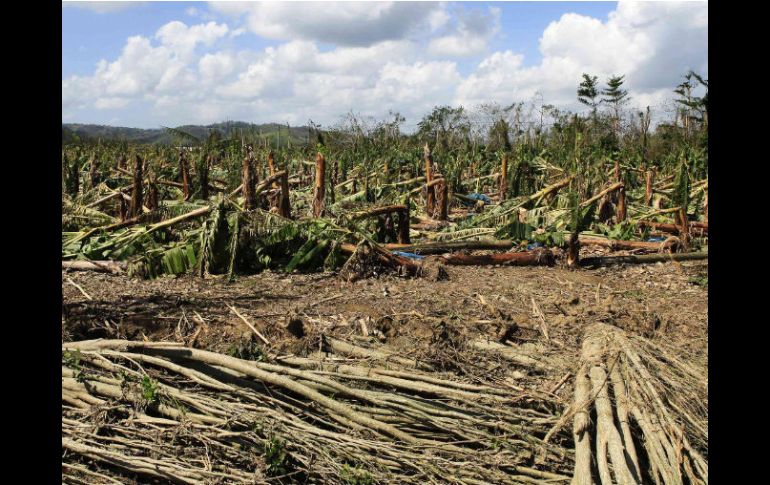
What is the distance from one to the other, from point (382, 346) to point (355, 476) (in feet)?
4.46

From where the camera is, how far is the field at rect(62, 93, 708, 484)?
106 inches

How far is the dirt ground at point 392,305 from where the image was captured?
4000 mm

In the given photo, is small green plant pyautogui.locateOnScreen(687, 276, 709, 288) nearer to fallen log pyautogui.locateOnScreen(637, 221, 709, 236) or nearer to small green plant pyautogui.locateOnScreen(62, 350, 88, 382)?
fallen log pyautogui.locateOnScreen(637, 221, 709, 236)

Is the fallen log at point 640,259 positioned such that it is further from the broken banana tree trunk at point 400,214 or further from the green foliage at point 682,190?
the broken banana tree trunk at point 400,214

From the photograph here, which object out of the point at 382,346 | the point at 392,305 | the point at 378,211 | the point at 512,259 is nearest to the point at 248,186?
the point at 378,211

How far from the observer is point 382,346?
393 centimetres

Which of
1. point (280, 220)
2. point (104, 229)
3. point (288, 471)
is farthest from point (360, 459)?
point (104, 229)

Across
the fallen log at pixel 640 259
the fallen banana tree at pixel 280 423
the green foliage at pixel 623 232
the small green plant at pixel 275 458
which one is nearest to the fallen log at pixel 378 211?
the fallen log at pixel 640 259

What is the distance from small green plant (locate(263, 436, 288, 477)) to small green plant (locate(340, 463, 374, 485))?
24cm

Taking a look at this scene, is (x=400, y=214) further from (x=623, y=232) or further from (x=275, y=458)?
(x=275, y=458)

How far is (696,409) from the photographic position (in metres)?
3.01

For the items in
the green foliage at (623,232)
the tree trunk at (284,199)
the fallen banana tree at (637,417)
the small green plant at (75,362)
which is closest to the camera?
the fallen banana tree at (637,417)
